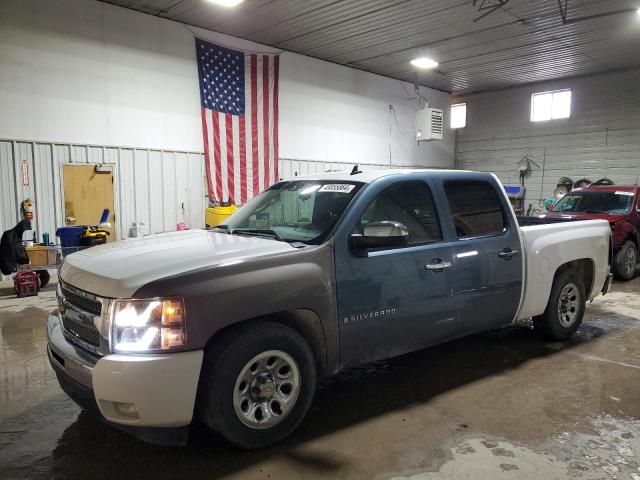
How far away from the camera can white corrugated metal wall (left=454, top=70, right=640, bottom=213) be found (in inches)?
610

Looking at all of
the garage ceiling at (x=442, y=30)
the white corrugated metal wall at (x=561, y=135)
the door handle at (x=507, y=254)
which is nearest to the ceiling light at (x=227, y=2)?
the garage ceiling at (x=442, y=30)

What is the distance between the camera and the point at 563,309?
5148 millimetres

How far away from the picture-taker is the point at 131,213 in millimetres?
10375

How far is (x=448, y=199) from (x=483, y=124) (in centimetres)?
1622

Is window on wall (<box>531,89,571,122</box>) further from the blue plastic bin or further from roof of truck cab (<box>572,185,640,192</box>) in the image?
the blue plastic bin

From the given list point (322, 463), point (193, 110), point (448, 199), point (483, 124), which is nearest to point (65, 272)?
point (322, 463)

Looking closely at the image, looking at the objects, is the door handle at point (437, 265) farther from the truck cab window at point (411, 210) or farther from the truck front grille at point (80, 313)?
the truck front grille at point (80, 313)

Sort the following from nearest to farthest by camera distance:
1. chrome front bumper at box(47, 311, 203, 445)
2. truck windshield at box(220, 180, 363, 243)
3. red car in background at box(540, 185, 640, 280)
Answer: chrome front bumper at box(47, 311, 203, 445) → truck windshield at box(220, 180, 363, 243) → red car in background at box(540, 185, 640, 280)

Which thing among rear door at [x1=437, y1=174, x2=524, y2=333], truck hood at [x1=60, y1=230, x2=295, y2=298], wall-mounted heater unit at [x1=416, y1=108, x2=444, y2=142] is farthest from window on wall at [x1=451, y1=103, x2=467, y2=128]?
truck hood at [x1=60, y1=230, x2=295, y2=298]

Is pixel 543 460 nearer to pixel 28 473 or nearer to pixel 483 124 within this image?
pixel 28 473

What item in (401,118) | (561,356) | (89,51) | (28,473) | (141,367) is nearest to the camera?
(141,367)

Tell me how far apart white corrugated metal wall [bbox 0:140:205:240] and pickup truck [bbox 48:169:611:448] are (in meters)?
6.63

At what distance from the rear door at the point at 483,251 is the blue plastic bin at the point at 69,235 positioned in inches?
259

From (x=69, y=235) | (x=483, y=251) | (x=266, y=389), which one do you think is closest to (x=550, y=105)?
(x=483, y=251)
